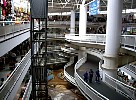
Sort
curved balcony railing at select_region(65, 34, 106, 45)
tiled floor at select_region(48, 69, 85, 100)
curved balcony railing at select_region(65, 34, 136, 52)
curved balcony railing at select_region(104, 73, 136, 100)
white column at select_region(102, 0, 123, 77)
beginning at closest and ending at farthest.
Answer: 1. curved balcony railing at select_region(104, 73, 136, 100)
2. curved balcony railing at select_region(65, 34, 136, 52)
3. white column at select_region(102, 0, 123, 77)
4. curved balcony railing at select_region(65, 34, 106, 45)
5. tiled floor at select_region(48, 69, 85, 100)

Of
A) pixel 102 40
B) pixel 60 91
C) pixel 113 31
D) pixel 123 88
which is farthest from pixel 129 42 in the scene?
pixel 60 91

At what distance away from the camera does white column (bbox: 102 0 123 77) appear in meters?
15.7

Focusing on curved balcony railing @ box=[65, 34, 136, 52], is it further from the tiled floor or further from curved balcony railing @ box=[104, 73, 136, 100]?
the tiled floor

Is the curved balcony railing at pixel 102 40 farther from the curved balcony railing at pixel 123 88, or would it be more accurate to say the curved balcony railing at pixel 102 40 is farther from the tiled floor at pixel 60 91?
the tiled floor at pixel 60 91

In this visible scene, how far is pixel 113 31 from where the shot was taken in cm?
1606

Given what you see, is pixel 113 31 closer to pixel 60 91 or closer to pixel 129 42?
pixel 129 42

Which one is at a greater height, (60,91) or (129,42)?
(129,42)

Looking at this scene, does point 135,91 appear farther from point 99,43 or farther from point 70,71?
point 70,71

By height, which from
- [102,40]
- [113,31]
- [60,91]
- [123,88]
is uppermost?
[113,31]

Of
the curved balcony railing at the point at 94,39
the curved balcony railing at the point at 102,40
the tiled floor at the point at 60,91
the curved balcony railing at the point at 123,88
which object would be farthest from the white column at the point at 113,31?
the tiled floor at the point at 60,91

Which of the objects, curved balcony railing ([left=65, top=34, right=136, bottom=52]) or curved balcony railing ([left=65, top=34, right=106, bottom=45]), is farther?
curved balcony railing ([left=65, top=34, right=106, bottom=45])

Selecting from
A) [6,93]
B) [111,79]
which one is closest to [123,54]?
[111,79]

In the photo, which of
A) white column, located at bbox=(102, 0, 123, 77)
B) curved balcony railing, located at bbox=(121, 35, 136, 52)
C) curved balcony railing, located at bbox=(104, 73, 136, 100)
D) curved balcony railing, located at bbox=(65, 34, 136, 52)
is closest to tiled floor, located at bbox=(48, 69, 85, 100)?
curved balcony railing, located at bbox=(65, 34, 136, 52)

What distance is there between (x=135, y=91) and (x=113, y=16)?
535 centimetres
